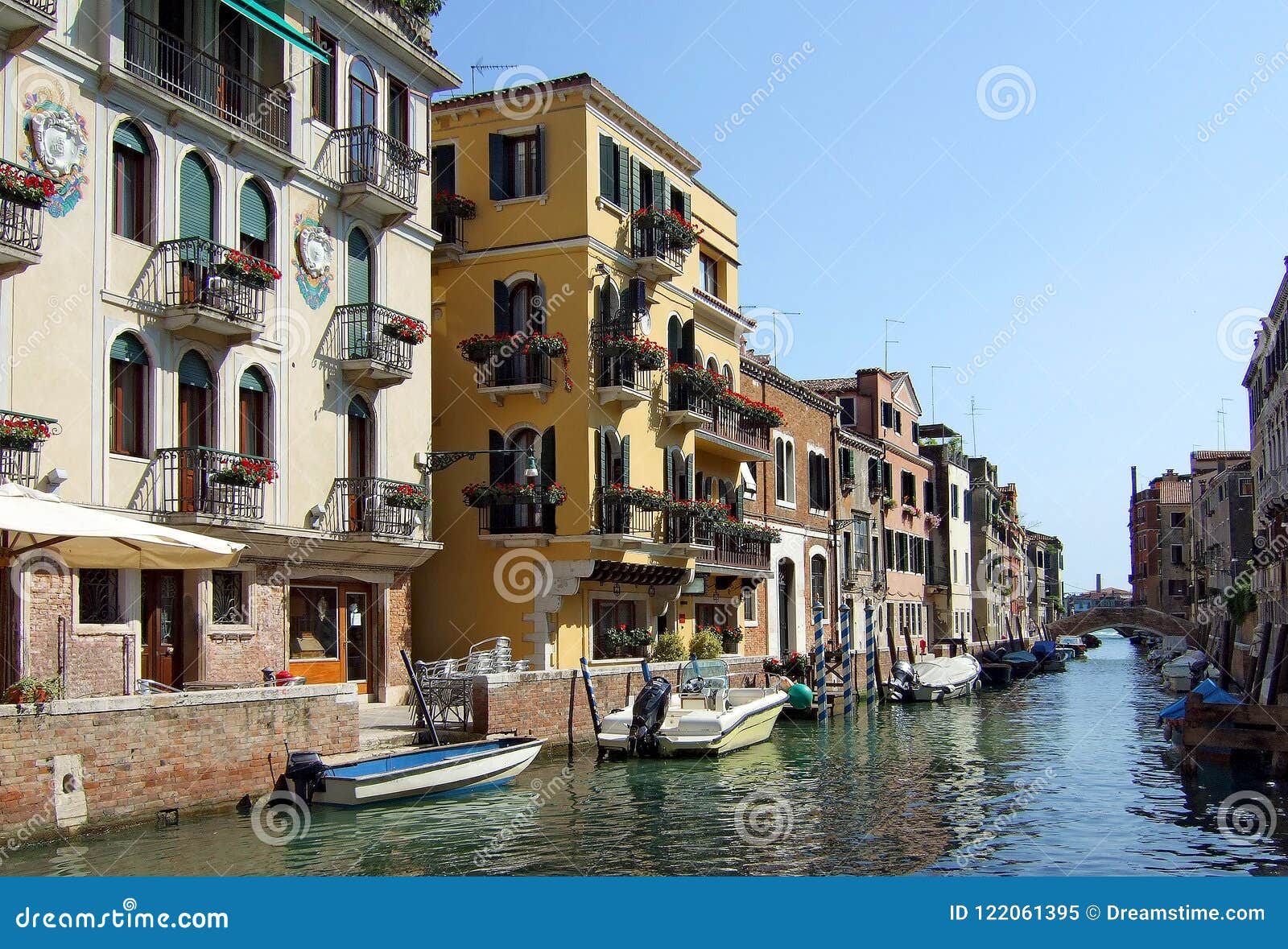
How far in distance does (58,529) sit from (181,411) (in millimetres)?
5085

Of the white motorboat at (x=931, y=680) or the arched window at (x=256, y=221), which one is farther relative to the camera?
the white motorboat at (x=931, y=680)

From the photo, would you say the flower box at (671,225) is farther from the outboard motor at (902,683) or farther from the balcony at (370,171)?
the outboard motor at (902,683)

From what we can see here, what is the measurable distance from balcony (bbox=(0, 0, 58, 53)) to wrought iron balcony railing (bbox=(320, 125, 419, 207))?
17.8 feet

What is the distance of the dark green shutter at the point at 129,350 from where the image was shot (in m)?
15.9

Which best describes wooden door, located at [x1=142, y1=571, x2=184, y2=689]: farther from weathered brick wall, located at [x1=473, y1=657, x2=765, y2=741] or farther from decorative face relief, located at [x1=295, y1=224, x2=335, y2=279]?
decorative face relief, located at [x1=295, y1=224, x2=335, y2=279]

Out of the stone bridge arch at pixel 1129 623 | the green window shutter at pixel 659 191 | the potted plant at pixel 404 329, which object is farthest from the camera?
the stone bridge arch at pixel 1129 623

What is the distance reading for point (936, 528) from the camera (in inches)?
2179

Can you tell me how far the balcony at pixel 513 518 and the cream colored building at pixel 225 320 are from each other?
243cm

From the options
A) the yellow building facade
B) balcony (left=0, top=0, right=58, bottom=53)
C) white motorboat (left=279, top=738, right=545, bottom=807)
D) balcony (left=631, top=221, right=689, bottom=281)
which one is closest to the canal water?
white motorboat (left=279, top=738, right=545, bottom=807)

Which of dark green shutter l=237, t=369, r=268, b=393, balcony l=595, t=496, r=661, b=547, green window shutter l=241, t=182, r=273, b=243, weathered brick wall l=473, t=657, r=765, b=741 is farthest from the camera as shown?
balcony l=595, t=496, r=661, b=547

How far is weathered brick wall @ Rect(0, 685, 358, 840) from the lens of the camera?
39.3 ft

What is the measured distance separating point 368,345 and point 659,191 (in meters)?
9.58

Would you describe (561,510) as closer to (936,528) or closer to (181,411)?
(181,411)

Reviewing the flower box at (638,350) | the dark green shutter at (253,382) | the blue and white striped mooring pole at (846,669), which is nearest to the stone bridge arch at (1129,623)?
the blue and white striped mooring pole at (846,669)
